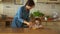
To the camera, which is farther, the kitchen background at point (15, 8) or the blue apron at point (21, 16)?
the kitchen background at point (15, 8)

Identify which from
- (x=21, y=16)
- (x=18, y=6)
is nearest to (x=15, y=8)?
(x=18, y=6)

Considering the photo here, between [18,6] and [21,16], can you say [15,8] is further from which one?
[21,16]

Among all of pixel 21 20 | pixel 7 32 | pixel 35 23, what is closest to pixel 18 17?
pixel 21 20

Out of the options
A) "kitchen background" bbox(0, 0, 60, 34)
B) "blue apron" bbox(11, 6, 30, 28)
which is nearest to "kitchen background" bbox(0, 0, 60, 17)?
"kitchen background" bbox(0, 0, 60, 34)

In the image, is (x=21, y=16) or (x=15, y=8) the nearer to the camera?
(x=21, y=16)

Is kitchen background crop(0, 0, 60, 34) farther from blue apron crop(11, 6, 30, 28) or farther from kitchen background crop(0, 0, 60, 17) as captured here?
blue apron crop(11, 6, 30, 28)

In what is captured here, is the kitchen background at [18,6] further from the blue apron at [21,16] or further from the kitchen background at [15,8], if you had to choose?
the blue apron at [21,16]

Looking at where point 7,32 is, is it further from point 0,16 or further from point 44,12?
point 44,12

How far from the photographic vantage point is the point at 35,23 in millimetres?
2918

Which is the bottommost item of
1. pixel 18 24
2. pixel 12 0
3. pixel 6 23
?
pixel 6 23

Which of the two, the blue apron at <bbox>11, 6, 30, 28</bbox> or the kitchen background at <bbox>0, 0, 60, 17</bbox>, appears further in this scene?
the kitchen background at <bbox>0, 0, 60, 17</bbox>

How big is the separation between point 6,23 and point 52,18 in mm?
1365

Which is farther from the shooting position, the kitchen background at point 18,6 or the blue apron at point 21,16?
the kitchen background at point 18,6

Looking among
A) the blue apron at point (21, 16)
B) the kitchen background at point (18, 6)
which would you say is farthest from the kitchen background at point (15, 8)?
the blue apron at point (21, 16)
